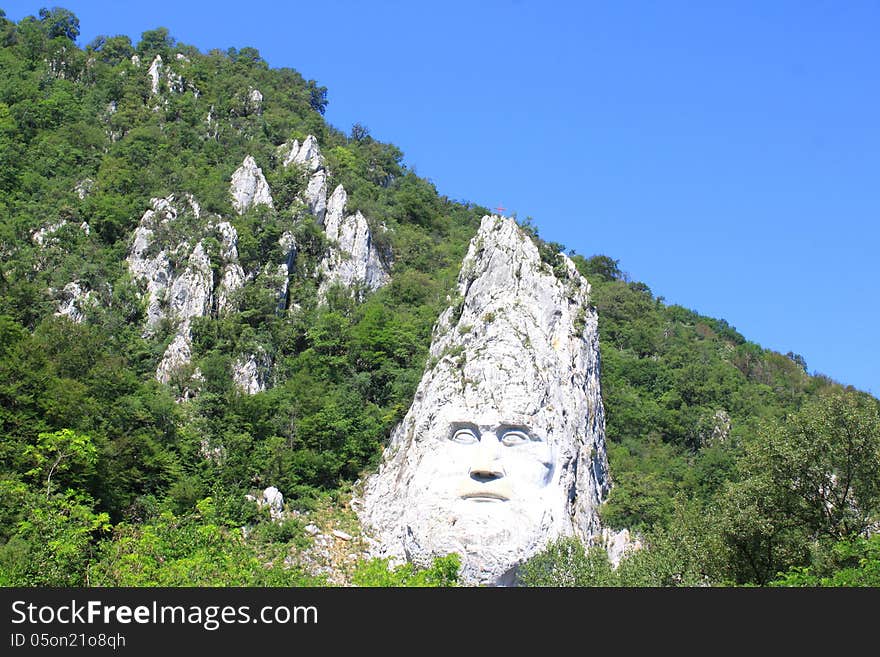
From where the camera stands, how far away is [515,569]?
117ft

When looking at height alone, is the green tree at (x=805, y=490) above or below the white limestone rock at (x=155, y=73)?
below

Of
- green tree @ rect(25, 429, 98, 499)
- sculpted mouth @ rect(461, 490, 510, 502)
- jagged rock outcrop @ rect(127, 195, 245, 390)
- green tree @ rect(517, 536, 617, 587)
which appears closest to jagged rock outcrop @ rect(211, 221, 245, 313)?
jagged rock outcrop @ rect(127, 195, 245, 390)

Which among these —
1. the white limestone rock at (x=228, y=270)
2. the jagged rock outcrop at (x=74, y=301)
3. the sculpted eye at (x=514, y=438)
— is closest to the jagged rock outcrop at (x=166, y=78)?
the white limestone rock at (x=228, y=270)

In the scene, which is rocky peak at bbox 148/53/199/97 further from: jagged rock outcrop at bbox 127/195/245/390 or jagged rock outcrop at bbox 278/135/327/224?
jagged rock outcrop at bbox 127/195/245/390

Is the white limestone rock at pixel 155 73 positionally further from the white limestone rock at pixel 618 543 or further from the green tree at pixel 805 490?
the green tree at pixel 805 490

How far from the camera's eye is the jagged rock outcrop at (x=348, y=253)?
5775 cm

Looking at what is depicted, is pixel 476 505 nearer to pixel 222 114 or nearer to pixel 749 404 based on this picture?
pixel 749 404

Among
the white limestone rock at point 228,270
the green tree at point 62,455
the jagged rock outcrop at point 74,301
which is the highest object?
the white limestone rock at point 228,270

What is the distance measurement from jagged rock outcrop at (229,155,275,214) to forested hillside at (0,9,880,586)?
773mm

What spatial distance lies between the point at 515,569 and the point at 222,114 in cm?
4878

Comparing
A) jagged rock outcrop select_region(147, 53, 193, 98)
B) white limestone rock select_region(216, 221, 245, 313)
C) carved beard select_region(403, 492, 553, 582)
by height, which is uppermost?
jagged rock outcrop select_region(147, 53, 193, 98)

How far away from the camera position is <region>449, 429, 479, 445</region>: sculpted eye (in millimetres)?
38719

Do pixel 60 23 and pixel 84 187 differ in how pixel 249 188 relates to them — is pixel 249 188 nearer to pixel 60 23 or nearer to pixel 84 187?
pixel 84 187

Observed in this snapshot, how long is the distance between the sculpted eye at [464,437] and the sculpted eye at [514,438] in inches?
42.8
